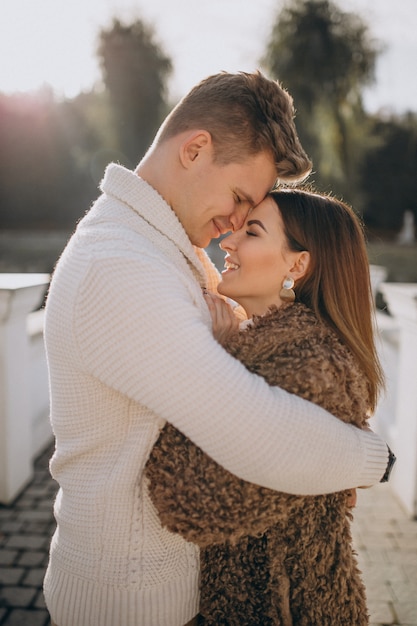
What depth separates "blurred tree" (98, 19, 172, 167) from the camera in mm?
20703

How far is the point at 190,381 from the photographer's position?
107 centimetres

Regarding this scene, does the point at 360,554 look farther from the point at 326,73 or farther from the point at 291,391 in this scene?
the point at 326,73

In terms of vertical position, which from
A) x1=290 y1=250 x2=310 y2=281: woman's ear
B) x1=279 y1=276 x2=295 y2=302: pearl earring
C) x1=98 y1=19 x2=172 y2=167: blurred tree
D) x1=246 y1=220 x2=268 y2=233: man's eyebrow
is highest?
x1=98 y1=19 x2=172 y2=167: blurred tree

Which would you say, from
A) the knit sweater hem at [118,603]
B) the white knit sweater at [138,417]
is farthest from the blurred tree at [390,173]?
the knit sweater hem at [118,603]

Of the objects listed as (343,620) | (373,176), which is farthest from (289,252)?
(373,176)

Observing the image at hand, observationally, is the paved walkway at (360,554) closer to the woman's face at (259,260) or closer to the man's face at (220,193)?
the woman's face at (259,260)

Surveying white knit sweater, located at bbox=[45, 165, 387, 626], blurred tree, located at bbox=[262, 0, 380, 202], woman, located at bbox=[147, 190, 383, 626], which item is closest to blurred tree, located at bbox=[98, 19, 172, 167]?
blurred tree, located at bbox=[262, 0, 380, 202]

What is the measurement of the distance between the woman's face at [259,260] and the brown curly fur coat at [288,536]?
9.8 inches

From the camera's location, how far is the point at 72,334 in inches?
46.7

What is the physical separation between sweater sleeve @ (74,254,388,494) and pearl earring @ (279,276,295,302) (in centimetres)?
51

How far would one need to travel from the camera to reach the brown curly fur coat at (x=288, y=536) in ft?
4.05

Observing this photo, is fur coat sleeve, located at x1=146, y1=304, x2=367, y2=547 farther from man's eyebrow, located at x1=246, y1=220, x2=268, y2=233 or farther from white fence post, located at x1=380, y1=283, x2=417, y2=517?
white fence post, located at x1=380, y1=283, x2=417, y2=517

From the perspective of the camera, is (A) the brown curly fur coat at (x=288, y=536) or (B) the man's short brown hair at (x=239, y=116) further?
(B) the man's short brown hair at (x=239, y=116)

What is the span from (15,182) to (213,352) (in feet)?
73.6
